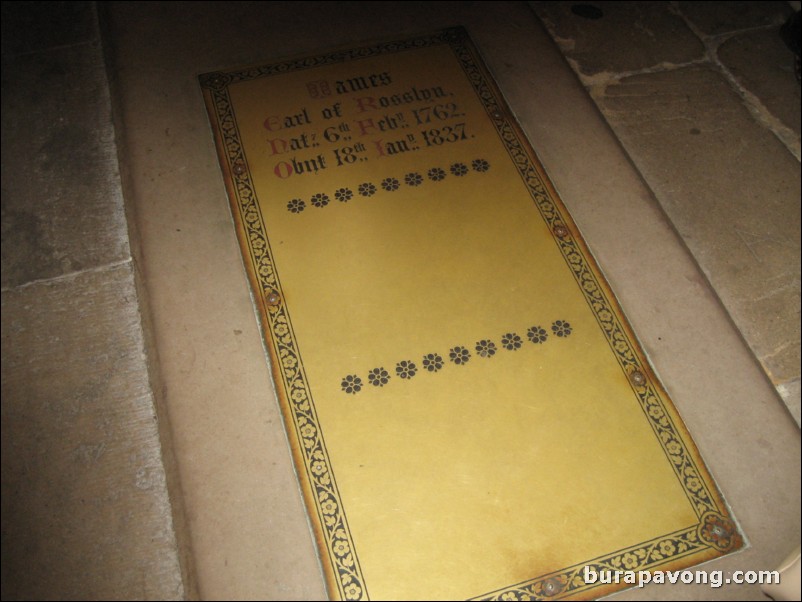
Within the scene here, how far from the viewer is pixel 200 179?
214cm

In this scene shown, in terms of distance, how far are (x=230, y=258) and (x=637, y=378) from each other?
128 centimetres

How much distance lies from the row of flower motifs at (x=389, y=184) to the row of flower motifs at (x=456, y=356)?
604mm

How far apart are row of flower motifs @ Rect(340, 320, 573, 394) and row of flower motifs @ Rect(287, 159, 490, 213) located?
0.60 meters

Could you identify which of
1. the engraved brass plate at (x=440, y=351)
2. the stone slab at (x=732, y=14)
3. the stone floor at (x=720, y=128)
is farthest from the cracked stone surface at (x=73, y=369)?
the stone slab at (x=732, y=14)

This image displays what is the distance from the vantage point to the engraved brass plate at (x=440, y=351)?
5.39 ft

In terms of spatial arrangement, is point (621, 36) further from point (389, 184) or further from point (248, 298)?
point (248, 298)

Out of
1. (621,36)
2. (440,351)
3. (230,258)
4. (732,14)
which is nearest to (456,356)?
(440,351)

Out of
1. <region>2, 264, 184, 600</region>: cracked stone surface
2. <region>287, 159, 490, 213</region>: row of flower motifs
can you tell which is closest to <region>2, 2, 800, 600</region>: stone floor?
<region>2, 264, 184, 600</region>: cracked stone surface

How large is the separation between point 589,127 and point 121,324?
5.68ft

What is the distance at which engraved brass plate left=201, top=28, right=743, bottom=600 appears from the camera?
1.64m

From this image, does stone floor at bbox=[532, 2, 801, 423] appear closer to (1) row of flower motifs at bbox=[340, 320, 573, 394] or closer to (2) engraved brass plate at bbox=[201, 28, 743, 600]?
(2) engraved brass plate at bbox=[201, 28, 743, 600]

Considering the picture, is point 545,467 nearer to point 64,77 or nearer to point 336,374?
point 336,374

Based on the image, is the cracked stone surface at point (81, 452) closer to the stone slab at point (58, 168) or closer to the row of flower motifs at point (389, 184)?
the stone slab at point (58, 168)

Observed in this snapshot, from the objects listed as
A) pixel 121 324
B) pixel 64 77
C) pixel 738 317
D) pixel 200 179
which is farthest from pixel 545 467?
pixel 64 77
